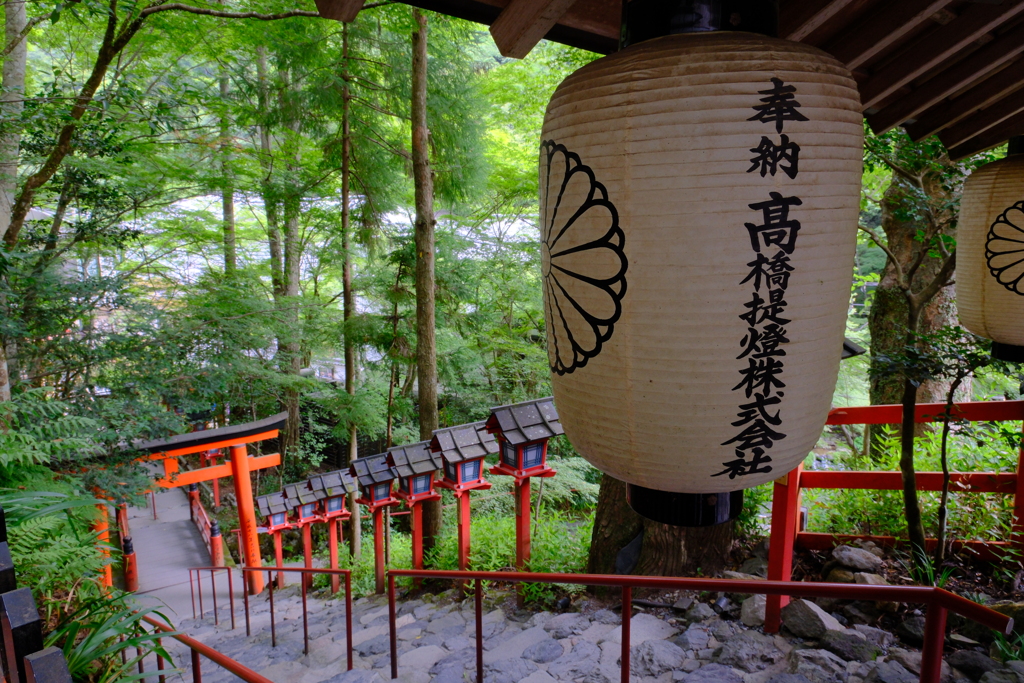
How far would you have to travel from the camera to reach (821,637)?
325 cm

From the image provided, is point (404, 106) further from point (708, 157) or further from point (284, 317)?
point (708, 157)

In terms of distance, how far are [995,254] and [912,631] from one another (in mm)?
2086

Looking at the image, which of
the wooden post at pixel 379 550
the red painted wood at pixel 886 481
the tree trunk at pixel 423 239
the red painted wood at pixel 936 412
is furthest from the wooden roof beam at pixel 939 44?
the wooden post at pixel 379 550

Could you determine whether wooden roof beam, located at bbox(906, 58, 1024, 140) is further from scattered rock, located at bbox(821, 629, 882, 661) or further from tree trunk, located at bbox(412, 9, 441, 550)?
tree trunk, located at bbox(412, 9, 441, 550)

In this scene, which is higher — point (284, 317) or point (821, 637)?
point (284, 317)

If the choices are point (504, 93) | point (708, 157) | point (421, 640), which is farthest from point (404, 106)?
point (708, 157)

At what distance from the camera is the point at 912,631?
3176mm

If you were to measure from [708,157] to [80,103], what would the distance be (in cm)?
556

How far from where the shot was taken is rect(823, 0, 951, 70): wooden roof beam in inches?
67.9

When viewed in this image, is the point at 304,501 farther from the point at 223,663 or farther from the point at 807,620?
the point at 807,620

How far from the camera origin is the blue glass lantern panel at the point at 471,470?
223 inches

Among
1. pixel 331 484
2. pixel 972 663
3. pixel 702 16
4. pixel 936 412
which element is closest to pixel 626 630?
pixel 972 663

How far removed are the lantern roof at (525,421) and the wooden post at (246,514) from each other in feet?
20.1

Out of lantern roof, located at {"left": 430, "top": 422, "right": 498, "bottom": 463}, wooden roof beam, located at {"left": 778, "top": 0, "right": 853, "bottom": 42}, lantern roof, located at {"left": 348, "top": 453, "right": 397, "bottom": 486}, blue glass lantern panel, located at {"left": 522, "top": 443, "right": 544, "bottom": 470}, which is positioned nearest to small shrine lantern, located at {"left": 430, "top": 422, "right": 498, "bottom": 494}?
lantern roof, located at {"left": 430, "top": 422, "right": 498, "bottom": 463}
